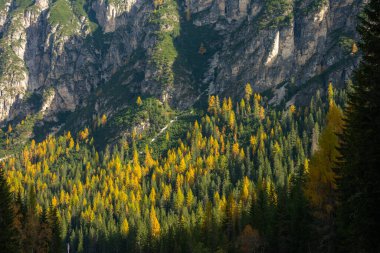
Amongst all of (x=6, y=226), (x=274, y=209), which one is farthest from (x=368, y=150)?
(x=274, y=209)

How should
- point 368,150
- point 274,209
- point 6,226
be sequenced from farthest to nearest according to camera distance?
point 274,209
point 6,226
point 368,150

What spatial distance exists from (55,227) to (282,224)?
161 feet

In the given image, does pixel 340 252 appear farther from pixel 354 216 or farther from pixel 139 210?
pixel 139 210

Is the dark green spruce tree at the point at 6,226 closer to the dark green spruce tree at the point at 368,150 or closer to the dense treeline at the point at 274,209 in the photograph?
the dense treeline at the point at 274,209

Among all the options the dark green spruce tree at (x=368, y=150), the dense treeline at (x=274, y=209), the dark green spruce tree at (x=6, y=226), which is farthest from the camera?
the dark green spruce tree at (x=6, y=226)

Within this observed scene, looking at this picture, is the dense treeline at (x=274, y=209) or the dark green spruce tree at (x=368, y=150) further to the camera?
the dense treeline at (x=274, y=209)

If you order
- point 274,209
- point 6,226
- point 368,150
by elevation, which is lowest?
point 274,209

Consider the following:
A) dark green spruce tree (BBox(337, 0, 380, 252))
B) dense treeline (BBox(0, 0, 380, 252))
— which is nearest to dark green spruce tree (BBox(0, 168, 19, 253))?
dense treeline (BBox(0, 0, 380, 252))

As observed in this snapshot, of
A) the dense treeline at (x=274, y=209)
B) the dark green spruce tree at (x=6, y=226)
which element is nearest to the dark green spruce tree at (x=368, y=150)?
the dense treeline at (x=274, y=209)

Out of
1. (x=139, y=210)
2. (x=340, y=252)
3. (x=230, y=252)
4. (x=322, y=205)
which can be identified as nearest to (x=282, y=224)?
(x=230, y=252)

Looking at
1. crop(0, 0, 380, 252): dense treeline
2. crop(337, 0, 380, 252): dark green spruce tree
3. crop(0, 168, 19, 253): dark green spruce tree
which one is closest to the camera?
crop(337, 0, 380, 252): dark green spruce tree

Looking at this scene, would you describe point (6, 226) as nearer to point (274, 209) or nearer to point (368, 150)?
point (368, 150)

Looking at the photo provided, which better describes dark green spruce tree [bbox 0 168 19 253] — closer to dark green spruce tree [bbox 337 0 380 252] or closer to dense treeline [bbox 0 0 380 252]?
dense treeline [bbox 0 0 380 252]

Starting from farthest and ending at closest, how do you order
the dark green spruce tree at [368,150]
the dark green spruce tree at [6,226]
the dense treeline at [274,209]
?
the dark green spruce tree at [6,226] → the dense treeline at [274,209] → the dark green spruce tree at [368,150]
